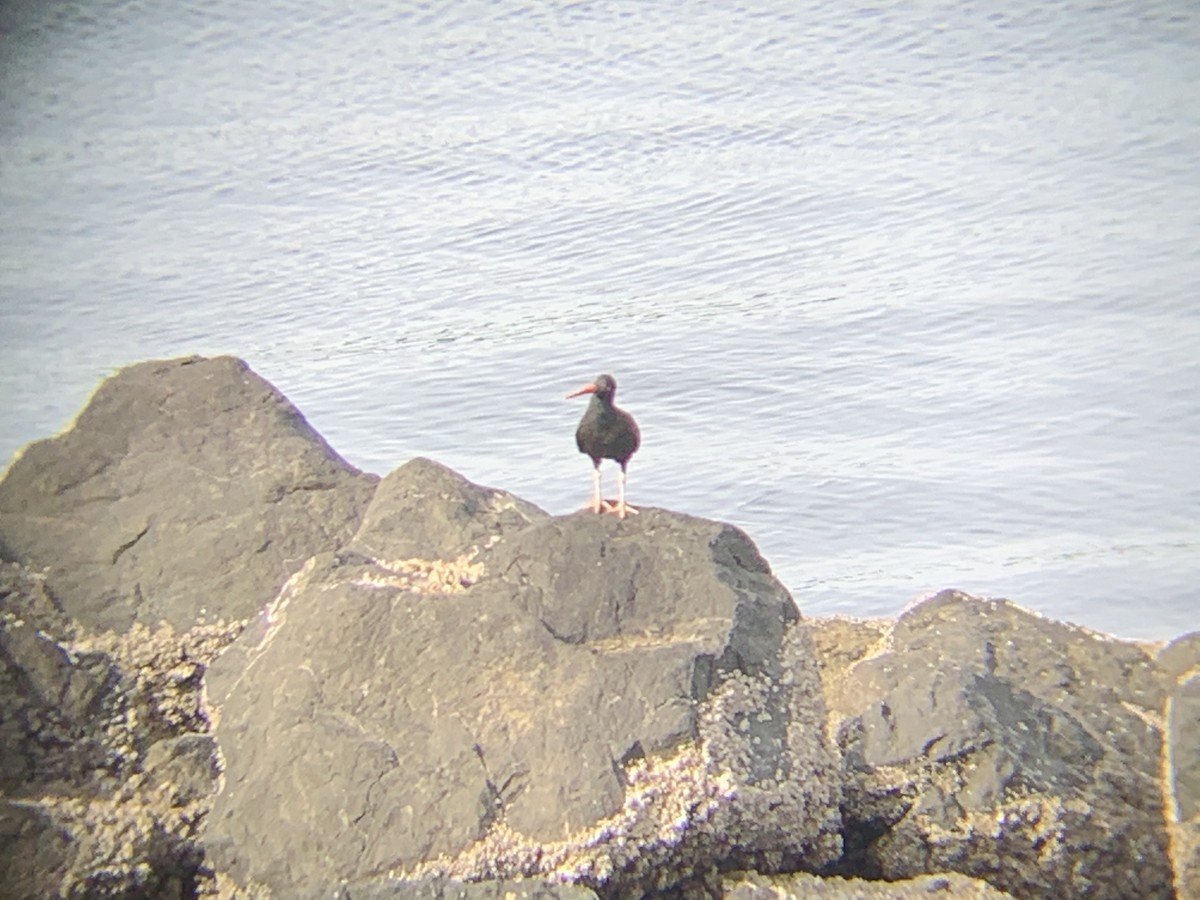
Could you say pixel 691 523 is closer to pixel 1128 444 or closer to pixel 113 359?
pixel 1128 444

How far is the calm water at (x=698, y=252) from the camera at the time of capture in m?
9.04

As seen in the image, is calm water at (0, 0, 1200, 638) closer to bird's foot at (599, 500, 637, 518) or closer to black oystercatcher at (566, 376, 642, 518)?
black oystercatcher at (566, 376, 642, 518)

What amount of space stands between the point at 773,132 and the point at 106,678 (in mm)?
11607

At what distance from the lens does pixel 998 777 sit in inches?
155

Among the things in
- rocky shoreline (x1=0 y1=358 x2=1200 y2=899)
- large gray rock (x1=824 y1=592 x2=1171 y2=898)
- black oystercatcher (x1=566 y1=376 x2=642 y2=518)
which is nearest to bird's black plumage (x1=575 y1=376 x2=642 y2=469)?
black oystercatcher (x1=566 y1=376 x2=642 y2=518)

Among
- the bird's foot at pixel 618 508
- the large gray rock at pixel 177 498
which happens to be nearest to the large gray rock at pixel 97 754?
the large gray rock at pixel 177 498

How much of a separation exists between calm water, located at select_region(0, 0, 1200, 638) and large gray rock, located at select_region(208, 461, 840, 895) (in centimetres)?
392

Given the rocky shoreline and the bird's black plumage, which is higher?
the bird's black plumage

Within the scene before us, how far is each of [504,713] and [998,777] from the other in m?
1.48

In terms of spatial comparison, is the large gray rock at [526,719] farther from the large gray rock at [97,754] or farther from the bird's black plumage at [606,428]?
the bird's black plumage at [606,428]


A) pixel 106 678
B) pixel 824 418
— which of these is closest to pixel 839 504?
pixel 824 418

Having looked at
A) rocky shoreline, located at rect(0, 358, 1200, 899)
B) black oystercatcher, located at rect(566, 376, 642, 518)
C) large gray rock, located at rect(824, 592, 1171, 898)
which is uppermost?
black oystercatcher, located at rect(566, 376, 642, 518)

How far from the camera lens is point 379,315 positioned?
1181cm

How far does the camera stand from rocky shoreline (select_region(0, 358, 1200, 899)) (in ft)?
11.4
